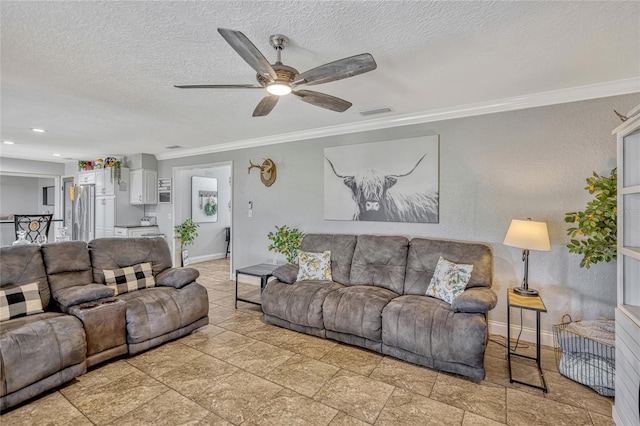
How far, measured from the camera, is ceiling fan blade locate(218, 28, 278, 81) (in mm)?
1544

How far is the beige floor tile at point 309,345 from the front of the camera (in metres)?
2.96

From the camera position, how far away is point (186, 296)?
3291mm

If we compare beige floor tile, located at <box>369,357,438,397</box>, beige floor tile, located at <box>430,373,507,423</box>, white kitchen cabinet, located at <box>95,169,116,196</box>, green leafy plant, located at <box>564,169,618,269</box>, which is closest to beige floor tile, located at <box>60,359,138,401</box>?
beige floor tile, located at <box>369,357,438,397</box>

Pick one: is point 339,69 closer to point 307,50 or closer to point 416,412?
point 307,50

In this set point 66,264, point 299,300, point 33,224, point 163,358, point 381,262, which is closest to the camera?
point 163,358

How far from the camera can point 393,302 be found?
9.64 feet

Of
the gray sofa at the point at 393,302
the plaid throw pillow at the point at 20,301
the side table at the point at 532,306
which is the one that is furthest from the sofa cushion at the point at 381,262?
the plaid throw pillow at the point at 20,301

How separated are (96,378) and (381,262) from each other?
9.39ft

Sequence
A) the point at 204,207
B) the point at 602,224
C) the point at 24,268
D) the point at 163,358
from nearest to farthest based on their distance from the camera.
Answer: the point at 602,224 → the point at 24,268 → the point at 163,358 → the point at 204,207

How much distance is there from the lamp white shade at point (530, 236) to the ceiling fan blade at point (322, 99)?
188 cm

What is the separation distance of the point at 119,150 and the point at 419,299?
6.36 meters

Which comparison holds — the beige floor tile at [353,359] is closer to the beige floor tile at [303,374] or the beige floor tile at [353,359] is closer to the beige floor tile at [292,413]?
the beige floor tile at [303,374]

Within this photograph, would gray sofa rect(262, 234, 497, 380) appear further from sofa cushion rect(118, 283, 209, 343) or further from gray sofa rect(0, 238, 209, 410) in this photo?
gray sofa rect(0, 238, 209, 410)

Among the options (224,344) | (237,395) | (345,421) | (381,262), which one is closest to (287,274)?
(224,344)
